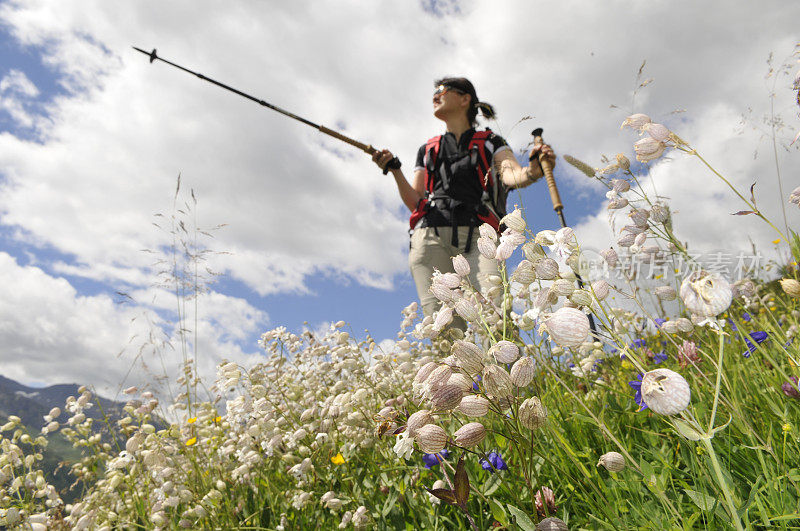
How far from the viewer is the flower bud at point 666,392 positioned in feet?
2.28

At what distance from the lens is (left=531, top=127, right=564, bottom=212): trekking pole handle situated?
3.28 m

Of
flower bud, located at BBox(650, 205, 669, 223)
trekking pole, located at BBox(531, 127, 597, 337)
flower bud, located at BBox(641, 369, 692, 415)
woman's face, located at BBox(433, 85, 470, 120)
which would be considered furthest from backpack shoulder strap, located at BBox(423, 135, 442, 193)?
flower bud, located at BBox(641, 369, 692, 415)

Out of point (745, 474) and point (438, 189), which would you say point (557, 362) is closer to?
point (745, 474)

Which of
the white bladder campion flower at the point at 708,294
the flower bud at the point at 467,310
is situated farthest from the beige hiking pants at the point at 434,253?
the white bladder campion flower at the point at 708,294

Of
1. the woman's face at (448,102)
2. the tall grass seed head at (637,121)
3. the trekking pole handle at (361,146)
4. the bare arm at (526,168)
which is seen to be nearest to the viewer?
the tall grass seed head at (637,121)

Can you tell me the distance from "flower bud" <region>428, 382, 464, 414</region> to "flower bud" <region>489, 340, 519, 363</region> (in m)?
0.13

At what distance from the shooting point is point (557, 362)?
229 centimetres

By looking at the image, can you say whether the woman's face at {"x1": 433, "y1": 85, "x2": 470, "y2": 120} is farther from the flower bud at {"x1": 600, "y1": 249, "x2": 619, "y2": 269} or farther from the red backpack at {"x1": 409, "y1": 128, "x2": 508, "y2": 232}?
the flower bud at {"x1": 600, "y1": 249, "x2": 619, "y2": 269}

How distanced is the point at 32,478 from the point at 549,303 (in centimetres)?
284

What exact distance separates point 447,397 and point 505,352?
0.17m

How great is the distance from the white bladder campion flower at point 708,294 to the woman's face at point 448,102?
3.89 m

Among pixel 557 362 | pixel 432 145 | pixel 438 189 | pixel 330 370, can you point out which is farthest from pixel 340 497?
pixel 432 145

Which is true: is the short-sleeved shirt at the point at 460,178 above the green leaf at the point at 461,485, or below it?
above

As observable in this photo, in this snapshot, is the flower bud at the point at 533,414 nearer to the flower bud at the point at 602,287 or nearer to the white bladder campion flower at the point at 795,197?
the flower bud at the point at 602,287
